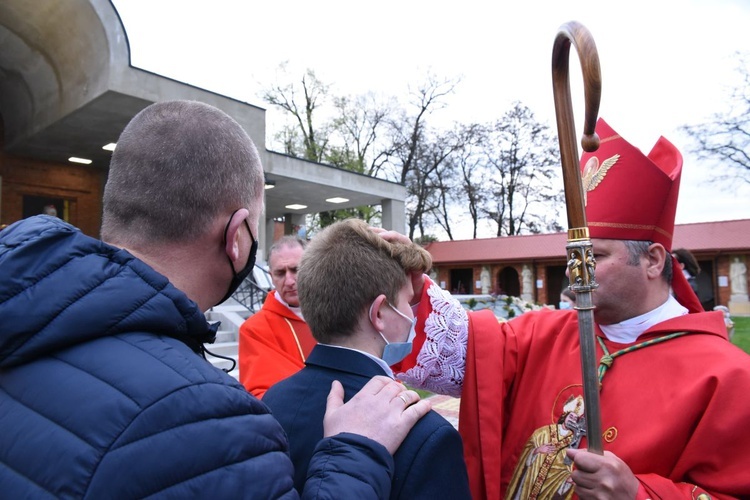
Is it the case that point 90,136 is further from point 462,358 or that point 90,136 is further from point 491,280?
point 491,280

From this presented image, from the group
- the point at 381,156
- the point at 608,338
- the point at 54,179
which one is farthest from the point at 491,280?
the point at 608,338

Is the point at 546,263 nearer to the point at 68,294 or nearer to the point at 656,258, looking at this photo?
the point at 656,258

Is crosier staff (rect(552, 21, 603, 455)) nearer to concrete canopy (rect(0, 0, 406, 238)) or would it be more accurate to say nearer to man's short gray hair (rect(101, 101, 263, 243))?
man's short gray hair (rect(101, 101, 263, 243))

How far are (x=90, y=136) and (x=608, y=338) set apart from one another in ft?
43.3

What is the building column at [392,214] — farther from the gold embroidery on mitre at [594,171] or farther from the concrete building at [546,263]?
the gold embroidery on mitre at [594,171]

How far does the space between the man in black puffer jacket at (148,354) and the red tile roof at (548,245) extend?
23.8 meters

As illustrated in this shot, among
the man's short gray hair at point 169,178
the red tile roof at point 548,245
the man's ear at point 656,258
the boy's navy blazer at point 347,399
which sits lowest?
the boy's navy blazer at point 347,399

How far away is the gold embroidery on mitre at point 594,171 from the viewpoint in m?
2.04

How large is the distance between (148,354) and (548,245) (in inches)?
1059

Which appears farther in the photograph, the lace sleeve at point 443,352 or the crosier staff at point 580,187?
the lace sleeve at point 443,352

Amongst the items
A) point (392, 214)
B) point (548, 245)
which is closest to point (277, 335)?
point (392, 214)

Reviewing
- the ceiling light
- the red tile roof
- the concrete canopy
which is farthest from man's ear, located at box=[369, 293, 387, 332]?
the red tile roof

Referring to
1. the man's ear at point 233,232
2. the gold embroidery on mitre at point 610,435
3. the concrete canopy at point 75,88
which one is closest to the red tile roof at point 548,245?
the concrete canopy at point 75,88

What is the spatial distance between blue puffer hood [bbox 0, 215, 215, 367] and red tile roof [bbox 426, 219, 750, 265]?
78.7 ft
